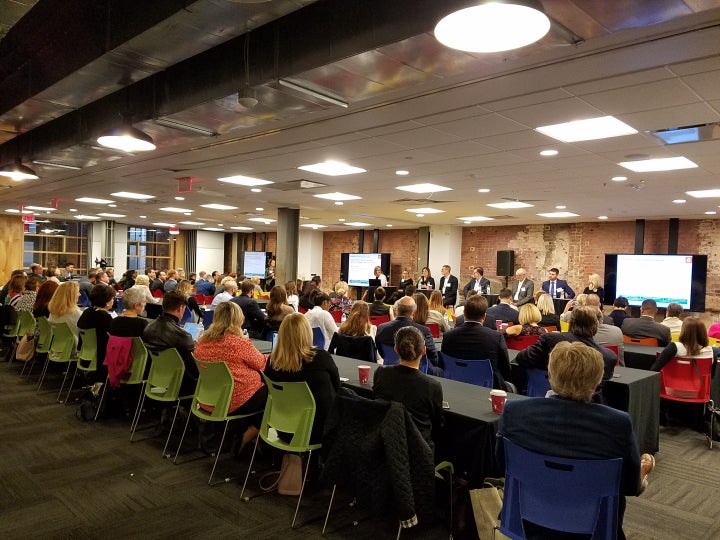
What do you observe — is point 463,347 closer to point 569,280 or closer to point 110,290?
point 110,290

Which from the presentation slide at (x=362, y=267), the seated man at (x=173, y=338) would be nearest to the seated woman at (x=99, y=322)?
the seated man at (x=173, y=338)

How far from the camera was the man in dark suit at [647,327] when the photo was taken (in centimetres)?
627

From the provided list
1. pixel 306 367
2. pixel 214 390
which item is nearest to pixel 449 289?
pixel 214 390

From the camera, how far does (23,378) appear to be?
274 inches

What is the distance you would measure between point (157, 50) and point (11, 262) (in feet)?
58.3

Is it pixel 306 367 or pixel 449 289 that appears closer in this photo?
pixel 306 367

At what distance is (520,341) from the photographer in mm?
5770

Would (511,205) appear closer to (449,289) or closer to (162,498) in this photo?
(449,289)

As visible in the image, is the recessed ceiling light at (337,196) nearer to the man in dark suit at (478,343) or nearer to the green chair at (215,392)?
the man in dark suit at (478,343)

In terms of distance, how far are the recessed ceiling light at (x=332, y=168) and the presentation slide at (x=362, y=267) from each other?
35.1 feet

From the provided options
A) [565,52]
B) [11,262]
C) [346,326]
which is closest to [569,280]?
[346,326]

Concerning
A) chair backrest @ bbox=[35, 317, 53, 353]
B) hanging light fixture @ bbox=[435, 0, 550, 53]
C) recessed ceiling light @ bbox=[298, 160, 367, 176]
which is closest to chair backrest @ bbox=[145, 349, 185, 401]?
chair backrest @ bbox=[35, 317, 53, 353]

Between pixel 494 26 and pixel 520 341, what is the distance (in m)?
4.04

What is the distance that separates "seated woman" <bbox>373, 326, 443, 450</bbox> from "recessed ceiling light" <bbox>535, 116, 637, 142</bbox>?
3037 mm
